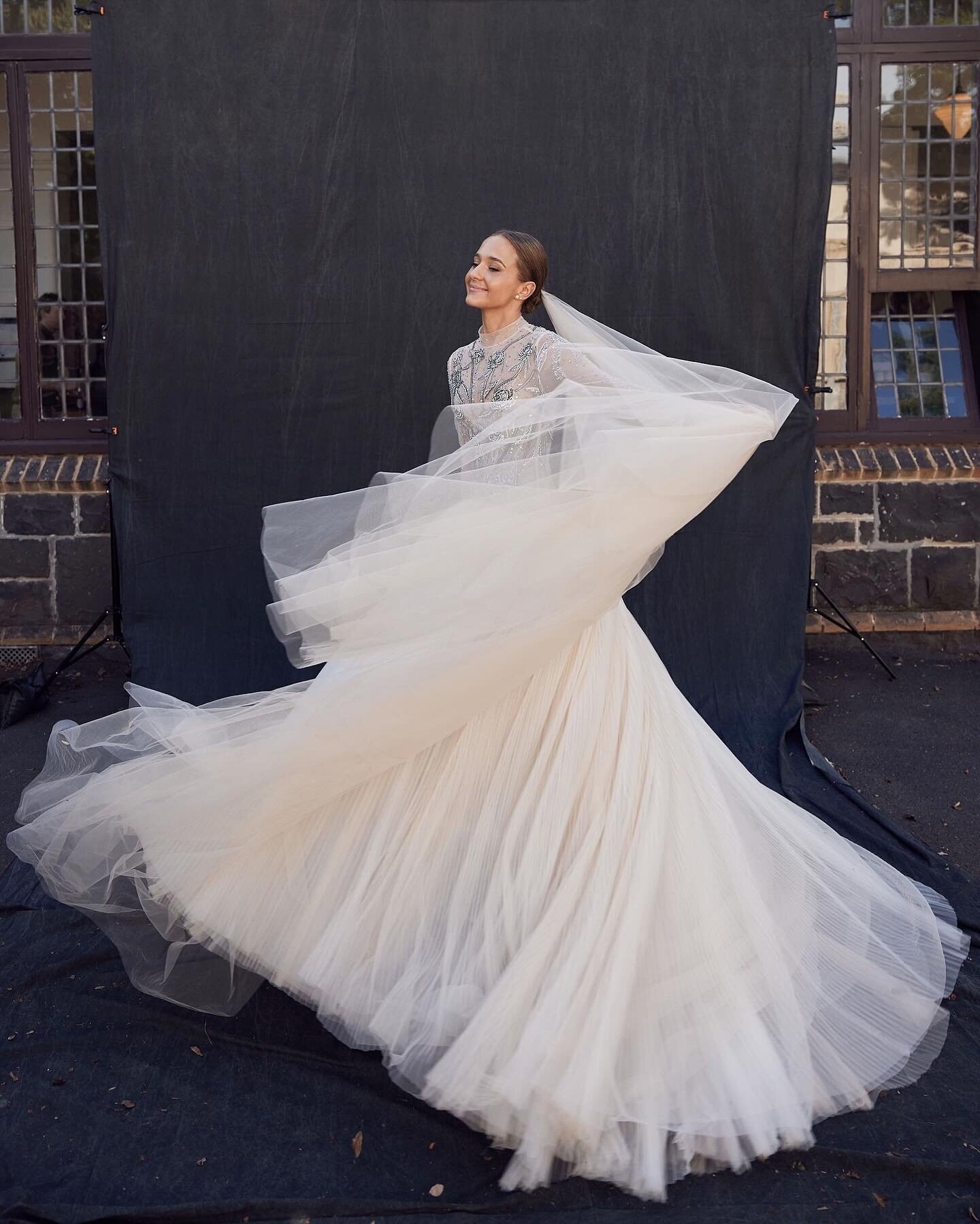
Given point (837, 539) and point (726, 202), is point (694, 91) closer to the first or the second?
point (726, 202)

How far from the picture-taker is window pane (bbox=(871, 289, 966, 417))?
568 cm

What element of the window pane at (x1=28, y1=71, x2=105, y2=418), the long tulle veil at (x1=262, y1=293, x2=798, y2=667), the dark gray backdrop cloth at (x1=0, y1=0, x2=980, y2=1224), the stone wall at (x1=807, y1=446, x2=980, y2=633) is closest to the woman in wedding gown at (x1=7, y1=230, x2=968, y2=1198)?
the long tulle veil at (x1=262, y1=293, x2=798, y2=667)

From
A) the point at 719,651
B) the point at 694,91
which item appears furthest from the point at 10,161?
the point at 719,651

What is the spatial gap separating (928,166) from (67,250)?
4.12m

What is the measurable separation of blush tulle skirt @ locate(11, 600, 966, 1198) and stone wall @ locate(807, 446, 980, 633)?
9.97ft

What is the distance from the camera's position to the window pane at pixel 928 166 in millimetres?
5527

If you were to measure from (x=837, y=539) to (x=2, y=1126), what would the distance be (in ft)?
14.2

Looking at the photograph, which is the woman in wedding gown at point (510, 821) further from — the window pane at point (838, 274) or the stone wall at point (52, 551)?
the window pane at point (838, 274)

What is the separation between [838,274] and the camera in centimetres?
555

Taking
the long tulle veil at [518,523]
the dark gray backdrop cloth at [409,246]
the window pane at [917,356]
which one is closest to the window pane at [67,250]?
the dark gray backdrop cloth at [409,246]

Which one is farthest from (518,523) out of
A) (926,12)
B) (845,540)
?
(926,12)

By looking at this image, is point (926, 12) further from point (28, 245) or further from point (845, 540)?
point (28, 245)

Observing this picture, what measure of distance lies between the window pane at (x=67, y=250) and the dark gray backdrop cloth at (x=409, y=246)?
1.13m

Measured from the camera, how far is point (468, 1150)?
6.91 ft
